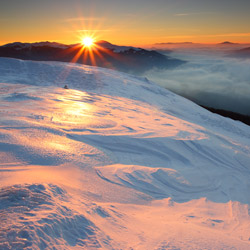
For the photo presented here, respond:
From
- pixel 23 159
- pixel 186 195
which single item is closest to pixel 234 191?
pixel 186 195

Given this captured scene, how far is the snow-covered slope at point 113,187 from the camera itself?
2.21m

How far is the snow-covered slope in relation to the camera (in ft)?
7.25

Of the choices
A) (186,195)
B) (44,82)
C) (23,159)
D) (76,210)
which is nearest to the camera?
(76,210)

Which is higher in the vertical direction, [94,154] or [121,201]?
[94,154]

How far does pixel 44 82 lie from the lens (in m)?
17.1

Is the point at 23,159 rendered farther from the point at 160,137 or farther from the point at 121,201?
the point at 160,137

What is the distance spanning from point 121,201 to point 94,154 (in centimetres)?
157

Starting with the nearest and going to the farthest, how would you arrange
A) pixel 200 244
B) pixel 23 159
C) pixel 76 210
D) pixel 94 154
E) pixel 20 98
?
pixel 200 244 < pixel 76 210 < pixel 23 159 < pixel 94 154 < pixel 20 98

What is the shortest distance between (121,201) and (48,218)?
1.29 metres

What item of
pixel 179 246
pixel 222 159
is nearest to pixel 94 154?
pixel 179 246

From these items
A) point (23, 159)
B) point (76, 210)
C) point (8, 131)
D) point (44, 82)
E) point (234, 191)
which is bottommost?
point (234, 191)

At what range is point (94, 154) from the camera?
178 inches

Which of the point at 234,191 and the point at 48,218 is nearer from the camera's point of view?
the point at 48,218

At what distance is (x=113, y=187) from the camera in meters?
3.51
